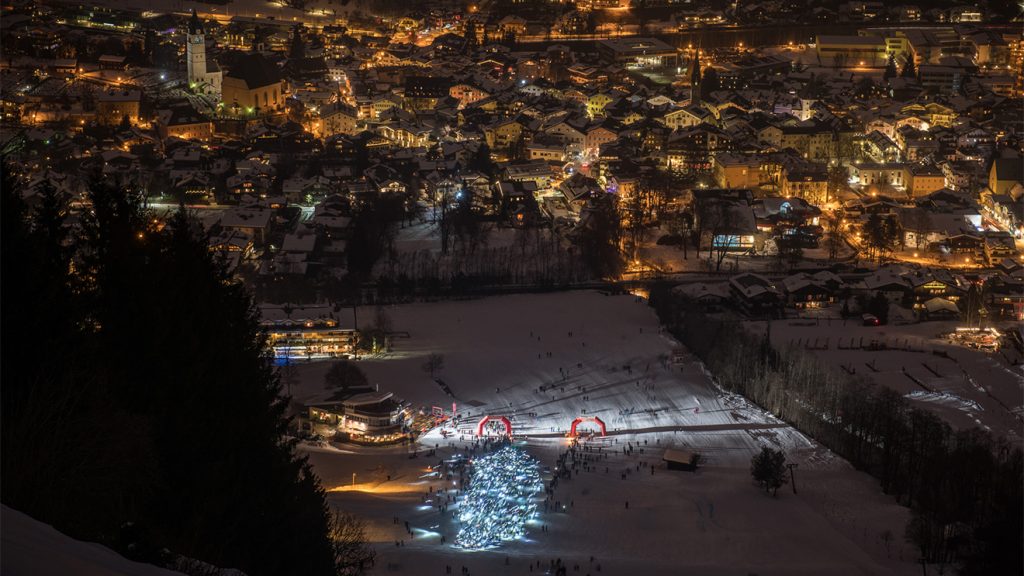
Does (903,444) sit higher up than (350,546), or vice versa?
(350,546)

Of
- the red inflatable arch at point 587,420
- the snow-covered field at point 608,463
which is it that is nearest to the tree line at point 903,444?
the snow-covered field at point 608,463

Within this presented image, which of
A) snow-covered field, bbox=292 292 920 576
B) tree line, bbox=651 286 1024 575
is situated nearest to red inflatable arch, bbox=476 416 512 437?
snow-covered field, bbox=292 292 920 576

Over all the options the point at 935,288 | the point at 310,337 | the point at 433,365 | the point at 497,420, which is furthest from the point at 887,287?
the point at 310,337

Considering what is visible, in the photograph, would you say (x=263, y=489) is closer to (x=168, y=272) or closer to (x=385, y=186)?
(x=168, y=272)

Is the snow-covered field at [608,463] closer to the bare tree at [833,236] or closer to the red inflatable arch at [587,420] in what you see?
the red inflatable arch at [587,420]

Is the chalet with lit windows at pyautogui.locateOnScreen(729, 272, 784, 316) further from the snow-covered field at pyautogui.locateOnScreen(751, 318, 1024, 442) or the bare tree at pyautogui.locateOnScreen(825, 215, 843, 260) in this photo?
the bare tree at pyautogui.locateOnScreen(825, 215, 843, 260)

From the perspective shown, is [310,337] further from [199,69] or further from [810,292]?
[199,69]
